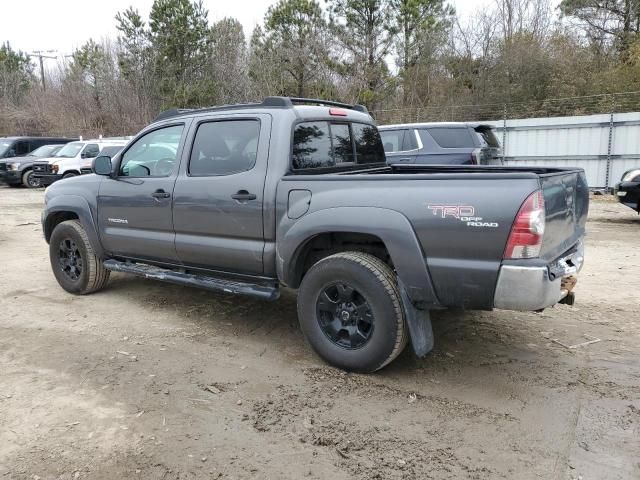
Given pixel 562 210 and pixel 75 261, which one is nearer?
pixel 562 210

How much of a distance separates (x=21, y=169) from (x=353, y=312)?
2026 cm

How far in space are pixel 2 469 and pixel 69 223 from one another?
3564mm

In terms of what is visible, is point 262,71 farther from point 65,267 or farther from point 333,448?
point 333,448

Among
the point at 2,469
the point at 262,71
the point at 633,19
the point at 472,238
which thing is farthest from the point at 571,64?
the point at 2,469

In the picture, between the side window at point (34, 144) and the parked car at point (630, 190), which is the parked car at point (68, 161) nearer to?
the side window at point (34, 144)

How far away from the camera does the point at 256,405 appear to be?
3576 millimetres

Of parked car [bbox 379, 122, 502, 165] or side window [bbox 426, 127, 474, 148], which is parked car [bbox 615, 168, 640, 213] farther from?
side window [bbox 426, 127, 474, 148]

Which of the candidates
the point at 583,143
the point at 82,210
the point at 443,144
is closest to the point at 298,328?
the point at 82,210

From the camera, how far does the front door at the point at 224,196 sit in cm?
437

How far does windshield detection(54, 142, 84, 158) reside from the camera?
19.0 m

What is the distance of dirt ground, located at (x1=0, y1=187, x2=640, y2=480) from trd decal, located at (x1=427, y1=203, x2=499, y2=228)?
1.18 meters

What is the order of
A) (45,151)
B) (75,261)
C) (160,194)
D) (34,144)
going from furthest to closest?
(34,144) → (45,151) → (75,261) → (160,194)

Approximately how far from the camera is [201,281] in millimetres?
4801

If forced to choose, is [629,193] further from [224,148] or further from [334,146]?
[224,148]
